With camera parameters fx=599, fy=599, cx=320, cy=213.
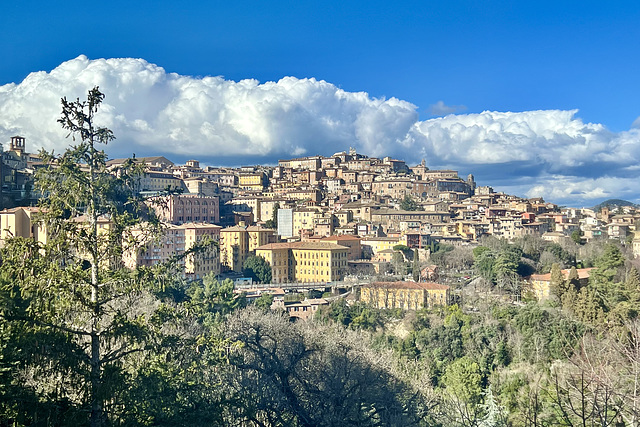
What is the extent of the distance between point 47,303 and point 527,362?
23.6m

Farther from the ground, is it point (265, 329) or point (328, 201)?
point (328, 201)

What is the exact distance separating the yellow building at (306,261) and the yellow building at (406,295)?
37.0 feet

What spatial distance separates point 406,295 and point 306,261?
14.9 meters

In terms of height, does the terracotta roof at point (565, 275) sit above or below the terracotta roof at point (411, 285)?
above

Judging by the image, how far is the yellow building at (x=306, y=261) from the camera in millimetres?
49500

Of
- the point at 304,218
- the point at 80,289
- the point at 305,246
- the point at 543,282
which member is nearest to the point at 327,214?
the point at 304,218

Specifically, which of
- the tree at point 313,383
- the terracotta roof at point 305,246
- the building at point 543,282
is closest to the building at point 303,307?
the terracotta roof at point 305,246

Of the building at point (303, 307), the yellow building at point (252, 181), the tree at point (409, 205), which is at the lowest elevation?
the building at point (303, 307)

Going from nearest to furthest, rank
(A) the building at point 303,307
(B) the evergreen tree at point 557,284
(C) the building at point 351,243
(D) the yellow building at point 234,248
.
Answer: (B) the evergreen tree at point 557,284 → (A) the building at point 303,307 → (D) the yellow building at point 234,248 → (C) the building at point 351,243

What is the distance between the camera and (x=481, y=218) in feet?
214

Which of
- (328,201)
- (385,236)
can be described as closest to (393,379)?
(385,236)

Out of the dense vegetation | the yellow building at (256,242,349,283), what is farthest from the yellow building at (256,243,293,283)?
the dense vegetation

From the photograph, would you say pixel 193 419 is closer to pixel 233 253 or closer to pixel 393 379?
pixel 393 379

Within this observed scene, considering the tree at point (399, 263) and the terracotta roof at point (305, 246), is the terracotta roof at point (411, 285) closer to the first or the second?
the tree at point (399, 263)
